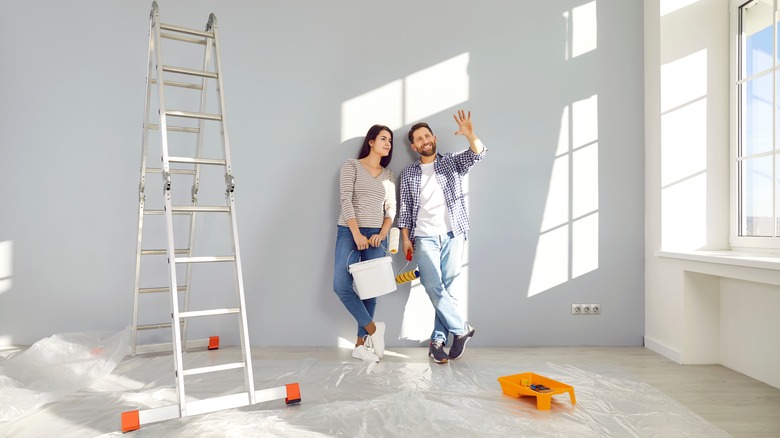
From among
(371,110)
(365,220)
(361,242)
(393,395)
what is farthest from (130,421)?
(371,110)

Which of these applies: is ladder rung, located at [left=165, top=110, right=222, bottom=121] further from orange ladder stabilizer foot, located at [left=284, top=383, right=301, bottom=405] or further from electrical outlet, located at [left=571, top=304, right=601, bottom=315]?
electrical outlet, located at [left=571, top=304, right=601, bottom=315]

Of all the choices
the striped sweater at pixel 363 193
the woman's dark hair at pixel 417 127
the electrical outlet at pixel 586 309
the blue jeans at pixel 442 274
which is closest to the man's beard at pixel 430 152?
the woman's dark hair at pixel 417 127

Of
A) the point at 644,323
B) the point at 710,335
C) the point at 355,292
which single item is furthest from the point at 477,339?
the point at 710,335

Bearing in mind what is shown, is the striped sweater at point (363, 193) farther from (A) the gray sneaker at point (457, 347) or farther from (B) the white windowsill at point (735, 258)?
(B) the white windowsill at point (735, 258)

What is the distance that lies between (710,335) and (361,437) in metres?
2.42

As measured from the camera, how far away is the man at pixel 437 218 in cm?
353

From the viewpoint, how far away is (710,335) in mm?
3328

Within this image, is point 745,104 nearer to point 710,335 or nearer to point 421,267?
point 710,335

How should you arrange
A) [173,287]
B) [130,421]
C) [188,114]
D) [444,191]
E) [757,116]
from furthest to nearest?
1. [444,191]
2. [757,116]
3. [188,114]
4. [173,287]
5. [130,421]

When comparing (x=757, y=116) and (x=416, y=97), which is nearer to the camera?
(x=757, y=116)

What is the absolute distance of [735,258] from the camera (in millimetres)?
2830

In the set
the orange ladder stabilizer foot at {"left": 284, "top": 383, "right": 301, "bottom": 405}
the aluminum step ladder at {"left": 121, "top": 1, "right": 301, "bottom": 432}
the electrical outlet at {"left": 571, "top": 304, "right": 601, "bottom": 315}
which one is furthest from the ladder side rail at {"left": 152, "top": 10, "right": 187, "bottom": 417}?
the electrical outlet at {"left": 571, "top": 304, "right": 601, "bottom": 315}

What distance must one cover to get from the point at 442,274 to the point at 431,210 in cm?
45

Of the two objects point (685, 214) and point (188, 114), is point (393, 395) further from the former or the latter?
point (685, 214)
